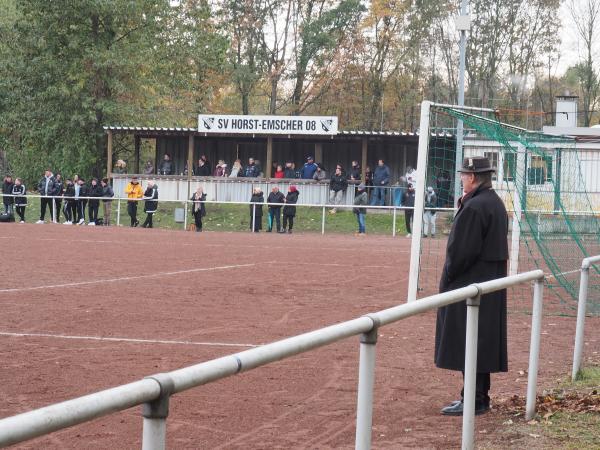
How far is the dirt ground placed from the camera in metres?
6.35

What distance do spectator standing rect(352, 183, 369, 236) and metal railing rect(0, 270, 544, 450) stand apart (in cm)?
2734

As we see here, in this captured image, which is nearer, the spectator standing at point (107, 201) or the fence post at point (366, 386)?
the fence post at point (366, 386)

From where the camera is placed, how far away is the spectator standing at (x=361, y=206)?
35094 mm

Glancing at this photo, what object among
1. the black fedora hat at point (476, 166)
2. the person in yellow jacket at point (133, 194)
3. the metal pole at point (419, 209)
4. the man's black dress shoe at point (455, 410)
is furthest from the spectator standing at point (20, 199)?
the man's black dress shoe at point (455, 410)

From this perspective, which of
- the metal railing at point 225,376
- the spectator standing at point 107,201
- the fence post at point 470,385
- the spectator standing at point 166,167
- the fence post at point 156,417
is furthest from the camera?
the spectator standing at point 166,167

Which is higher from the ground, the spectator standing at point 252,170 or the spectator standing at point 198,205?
the spectator standing at point 252,170

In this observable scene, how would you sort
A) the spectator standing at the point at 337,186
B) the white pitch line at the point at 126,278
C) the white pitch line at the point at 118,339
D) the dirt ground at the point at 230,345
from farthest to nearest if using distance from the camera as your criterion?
the spectator standing at the point at 337,186 < the white pitch line at the point at 126,278 < the white pitch line at the point at 118,339 < the dirt ground at the point at 230,345

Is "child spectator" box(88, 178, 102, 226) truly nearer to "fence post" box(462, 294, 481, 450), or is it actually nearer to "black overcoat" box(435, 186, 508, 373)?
"black overcoat" box(435, 186, 508, 373)

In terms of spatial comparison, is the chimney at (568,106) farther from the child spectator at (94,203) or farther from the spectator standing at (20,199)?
the spectator standing at (20,199)

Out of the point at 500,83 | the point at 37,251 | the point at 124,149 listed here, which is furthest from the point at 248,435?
the point at 500,83

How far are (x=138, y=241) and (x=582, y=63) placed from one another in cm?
4109

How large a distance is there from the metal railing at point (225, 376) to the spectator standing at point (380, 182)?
3276 centimetres

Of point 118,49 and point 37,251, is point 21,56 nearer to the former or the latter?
point 118,49

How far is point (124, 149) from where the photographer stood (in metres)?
52.5
